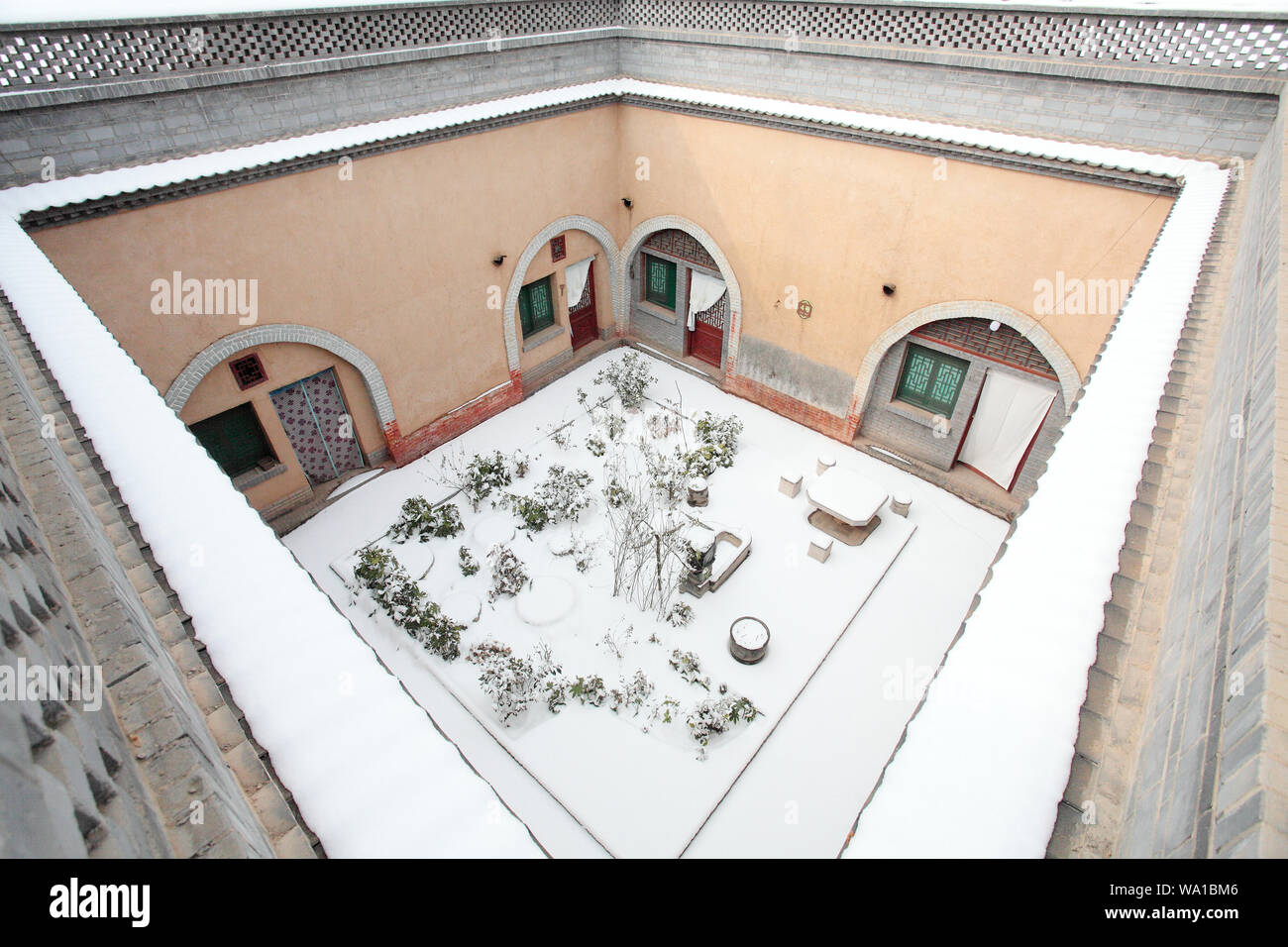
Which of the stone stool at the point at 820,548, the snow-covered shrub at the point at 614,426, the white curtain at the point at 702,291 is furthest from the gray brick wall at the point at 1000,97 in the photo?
the stone stool at the point at 820,548

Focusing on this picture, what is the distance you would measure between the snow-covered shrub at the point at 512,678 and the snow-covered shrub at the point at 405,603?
0.34 metres

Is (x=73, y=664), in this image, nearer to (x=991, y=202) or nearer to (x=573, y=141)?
(x=991, y=202)

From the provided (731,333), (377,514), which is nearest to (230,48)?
(377,514)

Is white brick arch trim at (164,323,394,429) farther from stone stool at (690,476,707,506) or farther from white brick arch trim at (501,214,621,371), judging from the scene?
stone stool at (690,476,707,506)

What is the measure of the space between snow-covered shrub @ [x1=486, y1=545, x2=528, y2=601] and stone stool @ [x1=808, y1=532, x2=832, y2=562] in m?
4.11

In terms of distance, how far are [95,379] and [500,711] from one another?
501 cm

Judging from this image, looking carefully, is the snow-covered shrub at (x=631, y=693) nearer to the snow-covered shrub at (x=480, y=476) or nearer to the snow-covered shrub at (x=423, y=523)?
the snow-covered shrub at (x=423, y=523)

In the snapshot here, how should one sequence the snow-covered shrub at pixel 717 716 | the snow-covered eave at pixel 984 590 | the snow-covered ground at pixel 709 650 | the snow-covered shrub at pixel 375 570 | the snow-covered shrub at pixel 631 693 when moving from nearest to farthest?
the snow-covered eave at pixel 984 590
the snow-covered ground at pixel 709 650
the snow-covered shrub at pixel 717 716
the snow-covered shrub at pixel 631 693
the snow-covered shrub at pixel 375 570

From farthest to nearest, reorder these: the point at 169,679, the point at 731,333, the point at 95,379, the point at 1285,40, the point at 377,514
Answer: the point at 731,333 < the point at 377,514 < the point at 1285,40 < the point at 95,379 < the point at 169,679

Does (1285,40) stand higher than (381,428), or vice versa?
(1285,40)

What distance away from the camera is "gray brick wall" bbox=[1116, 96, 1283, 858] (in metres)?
1.55

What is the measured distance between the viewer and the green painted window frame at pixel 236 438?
9328mm

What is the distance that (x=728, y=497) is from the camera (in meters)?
10.5

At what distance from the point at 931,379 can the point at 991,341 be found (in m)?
1.17
